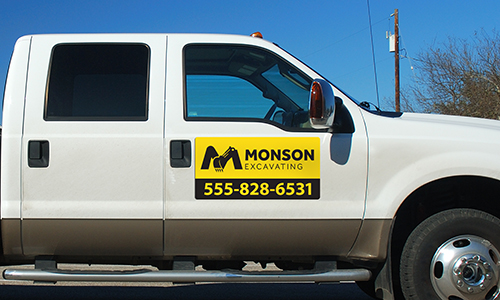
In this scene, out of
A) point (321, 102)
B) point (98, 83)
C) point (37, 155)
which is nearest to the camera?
point (321, 102)

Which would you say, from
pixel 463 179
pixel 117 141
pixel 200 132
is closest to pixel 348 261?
pixel 463 179

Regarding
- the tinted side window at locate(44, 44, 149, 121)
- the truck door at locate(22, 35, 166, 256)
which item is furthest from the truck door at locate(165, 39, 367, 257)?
the tinted side window at locate(44, 44, 149, 121)

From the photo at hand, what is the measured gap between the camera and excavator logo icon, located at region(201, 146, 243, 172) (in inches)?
132

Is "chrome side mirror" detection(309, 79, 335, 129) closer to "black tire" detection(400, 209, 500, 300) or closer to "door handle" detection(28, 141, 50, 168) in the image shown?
"black tire" detection(400, 209, 500, 300)

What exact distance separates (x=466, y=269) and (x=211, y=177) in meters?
1.76

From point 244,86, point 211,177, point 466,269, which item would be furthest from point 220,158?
point 466,269

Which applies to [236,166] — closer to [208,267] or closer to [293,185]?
[293,185]

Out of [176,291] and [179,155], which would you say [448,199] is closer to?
[179,155]

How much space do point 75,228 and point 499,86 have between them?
67.4ft

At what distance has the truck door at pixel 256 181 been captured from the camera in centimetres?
337

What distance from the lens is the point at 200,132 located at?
339 centimetres

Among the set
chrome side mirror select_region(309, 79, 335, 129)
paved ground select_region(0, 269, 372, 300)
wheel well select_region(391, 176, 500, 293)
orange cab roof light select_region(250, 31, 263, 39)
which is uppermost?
orange cab roof light select_region(250, 31, 263, 39)

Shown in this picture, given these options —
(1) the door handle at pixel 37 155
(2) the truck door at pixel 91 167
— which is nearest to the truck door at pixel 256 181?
(2) the truck door at pixel 91 167

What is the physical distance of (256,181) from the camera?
337 cm
